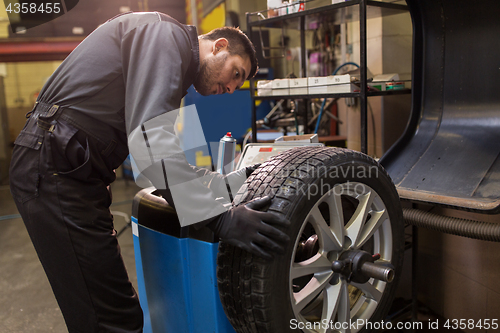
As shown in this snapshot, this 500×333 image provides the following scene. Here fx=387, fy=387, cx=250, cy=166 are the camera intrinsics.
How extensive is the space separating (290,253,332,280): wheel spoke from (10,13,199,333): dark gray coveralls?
0.56 metres

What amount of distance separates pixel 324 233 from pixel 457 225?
719mm

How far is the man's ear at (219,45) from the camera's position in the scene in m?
1.22

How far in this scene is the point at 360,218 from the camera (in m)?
1.12

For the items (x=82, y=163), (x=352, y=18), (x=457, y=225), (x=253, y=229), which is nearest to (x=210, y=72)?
(x=82, y=163)

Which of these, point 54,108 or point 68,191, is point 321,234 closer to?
point 68,191

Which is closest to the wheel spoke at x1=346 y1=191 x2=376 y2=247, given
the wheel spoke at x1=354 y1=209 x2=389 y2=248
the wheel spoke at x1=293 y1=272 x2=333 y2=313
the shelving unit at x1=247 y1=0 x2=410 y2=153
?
the wheel spoke at x1=354 y1=209 x2=389 y2=248

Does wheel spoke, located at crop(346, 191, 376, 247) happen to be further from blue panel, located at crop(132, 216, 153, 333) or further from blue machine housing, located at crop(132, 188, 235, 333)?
blue panel, located at crop(132, 216, 153, 333)

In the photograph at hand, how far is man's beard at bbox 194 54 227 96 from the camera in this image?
123cm

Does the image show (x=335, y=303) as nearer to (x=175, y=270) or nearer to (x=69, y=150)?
(x=175, y=270)

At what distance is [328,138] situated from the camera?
2.77 m

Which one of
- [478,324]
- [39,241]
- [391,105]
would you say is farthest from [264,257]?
[391,105]

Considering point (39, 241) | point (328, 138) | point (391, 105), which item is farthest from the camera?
point (328, 138)

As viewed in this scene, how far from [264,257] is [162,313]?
579 millimetres

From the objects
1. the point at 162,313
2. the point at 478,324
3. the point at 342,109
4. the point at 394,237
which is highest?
the point at 342,109
